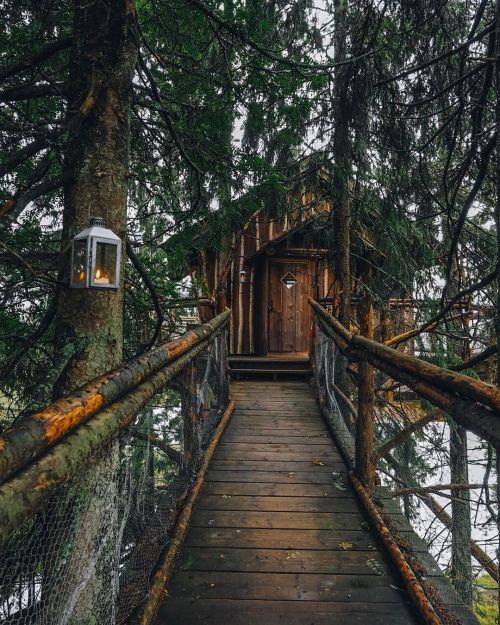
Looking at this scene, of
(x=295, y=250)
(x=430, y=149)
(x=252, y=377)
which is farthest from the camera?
(x=295, y=250)

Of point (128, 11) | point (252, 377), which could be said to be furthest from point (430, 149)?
point (252, 377)

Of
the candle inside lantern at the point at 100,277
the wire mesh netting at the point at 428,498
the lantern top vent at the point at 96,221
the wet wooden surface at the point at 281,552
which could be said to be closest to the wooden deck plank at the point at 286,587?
the wet wooden surface at the point at 281,552

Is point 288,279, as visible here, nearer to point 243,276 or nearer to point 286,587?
point 243,276

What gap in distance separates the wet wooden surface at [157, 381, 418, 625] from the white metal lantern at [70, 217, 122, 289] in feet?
6.25

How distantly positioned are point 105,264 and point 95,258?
0.30ft

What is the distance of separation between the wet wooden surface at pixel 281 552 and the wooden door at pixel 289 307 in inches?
300

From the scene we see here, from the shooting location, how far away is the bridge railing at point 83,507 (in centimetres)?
100

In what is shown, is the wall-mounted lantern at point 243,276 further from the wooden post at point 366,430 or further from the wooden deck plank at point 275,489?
the wooden deck plank at point 275,489

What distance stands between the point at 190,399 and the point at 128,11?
2912mm

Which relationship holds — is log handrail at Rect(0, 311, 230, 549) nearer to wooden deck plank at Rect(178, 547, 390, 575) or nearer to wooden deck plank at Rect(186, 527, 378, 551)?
wooden deck plank at Rect(178, 547, 390, 575)

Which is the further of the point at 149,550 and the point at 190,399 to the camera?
the point at 190,399

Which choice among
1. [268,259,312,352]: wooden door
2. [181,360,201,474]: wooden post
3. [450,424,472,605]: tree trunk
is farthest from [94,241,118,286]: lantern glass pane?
[268,259,312,352]: wooden door

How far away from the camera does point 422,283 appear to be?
7.70m

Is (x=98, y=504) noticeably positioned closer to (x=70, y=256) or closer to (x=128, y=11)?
(x=70, y=256)
